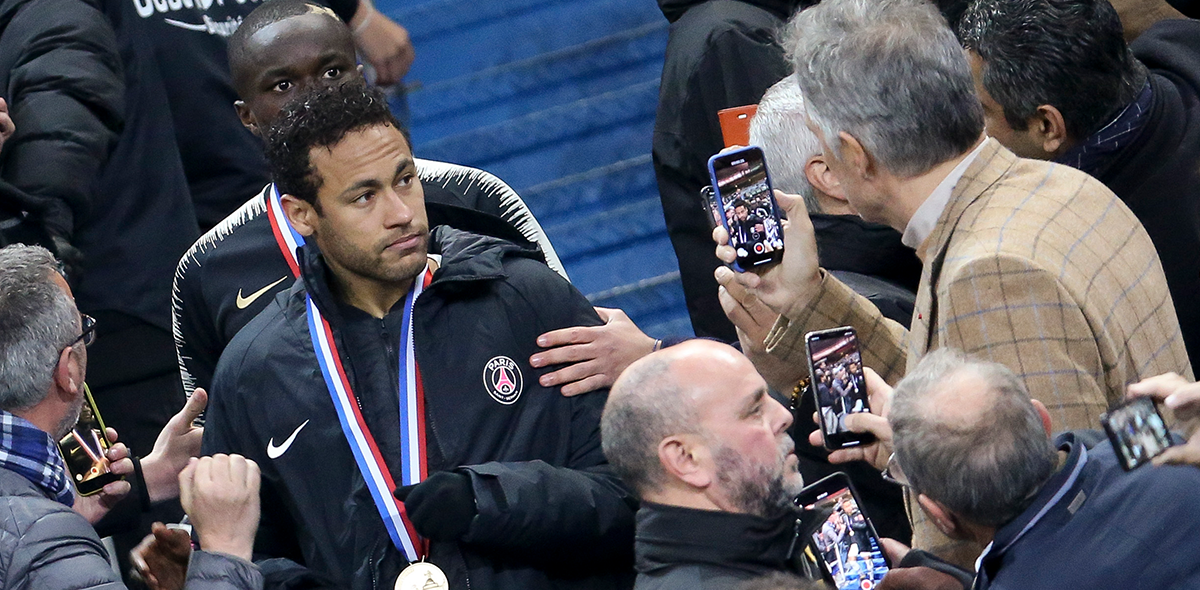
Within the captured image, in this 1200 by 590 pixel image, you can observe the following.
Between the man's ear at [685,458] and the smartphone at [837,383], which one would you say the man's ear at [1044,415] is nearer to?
the smartphone at [837,383]

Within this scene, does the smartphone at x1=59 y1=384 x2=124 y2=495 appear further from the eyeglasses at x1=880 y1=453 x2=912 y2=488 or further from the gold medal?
the eyeglasses at x1=880 y1=453 x2=912 y2=488

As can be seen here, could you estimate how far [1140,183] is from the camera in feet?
13.2

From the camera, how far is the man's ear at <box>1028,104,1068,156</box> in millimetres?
3988

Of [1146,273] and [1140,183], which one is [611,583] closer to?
[1146,273]

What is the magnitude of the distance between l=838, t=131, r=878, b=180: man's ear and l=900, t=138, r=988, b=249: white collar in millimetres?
134

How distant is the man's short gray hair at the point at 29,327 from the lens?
377 centimetres

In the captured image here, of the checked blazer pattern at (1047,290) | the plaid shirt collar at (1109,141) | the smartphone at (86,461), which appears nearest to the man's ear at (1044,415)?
the checked blazer pattern at (1047,290)

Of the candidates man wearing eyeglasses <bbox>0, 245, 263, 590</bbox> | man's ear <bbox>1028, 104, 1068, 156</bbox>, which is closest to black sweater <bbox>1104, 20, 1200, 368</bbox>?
man's ear <bbox>1028, 104, 1068, 156</bbox>

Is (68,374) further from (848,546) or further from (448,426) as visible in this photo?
Answer: (848,546)

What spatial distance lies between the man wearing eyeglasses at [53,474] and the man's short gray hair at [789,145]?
157 cm

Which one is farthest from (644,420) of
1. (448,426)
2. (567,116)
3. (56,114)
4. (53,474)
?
(567,116)

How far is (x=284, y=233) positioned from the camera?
4531 mm

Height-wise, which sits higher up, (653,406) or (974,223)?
(974,223)

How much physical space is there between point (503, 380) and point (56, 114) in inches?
95.4
